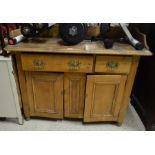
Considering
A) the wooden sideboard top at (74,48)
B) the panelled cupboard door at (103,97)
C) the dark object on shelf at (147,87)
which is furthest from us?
the dark object on shelf at (147,87)

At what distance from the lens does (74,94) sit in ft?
4.79

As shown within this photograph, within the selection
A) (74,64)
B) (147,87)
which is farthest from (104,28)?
(147,87)

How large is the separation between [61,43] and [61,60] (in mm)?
164

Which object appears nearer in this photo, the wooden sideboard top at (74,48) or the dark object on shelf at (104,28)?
the wooden sideboard top at (74,48)

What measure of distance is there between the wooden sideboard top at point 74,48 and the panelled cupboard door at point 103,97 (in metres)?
0.21

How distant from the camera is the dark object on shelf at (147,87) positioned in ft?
4.93

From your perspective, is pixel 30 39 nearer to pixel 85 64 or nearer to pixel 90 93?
pixel 85 64

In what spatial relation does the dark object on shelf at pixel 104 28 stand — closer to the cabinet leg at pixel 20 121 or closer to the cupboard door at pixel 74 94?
the cupboard door at pixel 74 94

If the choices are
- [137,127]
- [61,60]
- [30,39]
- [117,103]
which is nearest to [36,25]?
[30,39]

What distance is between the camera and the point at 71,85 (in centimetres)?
142

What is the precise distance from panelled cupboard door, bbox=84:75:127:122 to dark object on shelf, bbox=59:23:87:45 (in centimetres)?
29

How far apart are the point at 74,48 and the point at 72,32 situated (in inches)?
4.4

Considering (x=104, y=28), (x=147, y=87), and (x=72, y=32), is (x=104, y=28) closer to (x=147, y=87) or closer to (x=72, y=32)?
(x=72, y=32)

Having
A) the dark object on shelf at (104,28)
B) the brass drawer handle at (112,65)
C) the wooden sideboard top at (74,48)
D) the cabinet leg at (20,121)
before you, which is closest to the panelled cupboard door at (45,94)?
the cabinet leg at (20,121)
